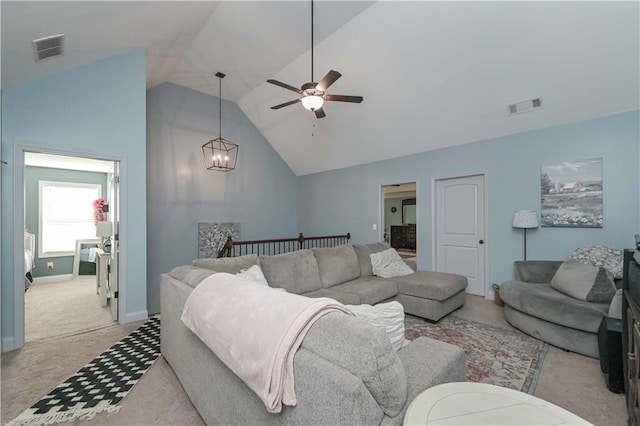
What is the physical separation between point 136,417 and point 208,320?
1.05 m

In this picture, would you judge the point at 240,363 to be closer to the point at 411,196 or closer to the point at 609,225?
the point at 609,225

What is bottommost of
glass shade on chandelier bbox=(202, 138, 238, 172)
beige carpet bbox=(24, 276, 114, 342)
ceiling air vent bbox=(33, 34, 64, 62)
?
beige carpet bbox=(24, 276, 114, 342)

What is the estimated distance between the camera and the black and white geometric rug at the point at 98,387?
1.82 meters

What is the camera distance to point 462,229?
471cm

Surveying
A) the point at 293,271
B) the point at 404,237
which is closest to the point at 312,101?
the point at 293,271

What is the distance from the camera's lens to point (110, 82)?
11.1 ft

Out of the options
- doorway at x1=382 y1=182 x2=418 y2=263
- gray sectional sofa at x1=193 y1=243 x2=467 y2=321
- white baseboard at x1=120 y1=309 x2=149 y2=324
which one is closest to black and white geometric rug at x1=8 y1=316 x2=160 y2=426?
white baseboard at x1=120 y1=309 x2=149 y2=324

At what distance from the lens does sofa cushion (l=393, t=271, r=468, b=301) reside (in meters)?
3.33

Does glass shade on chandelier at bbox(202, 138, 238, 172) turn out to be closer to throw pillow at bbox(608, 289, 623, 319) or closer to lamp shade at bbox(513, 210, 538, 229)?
lamp shade at bbox(513, 210, 538, 229)

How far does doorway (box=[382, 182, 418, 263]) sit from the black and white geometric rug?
832 centimetres

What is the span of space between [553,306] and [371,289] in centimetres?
179

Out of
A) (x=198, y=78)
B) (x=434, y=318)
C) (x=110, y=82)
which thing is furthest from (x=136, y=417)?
(x=198, y=78)

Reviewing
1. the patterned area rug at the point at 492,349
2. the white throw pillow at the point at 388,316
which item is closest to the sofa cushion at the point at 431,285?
the patterned area rug at the point at 492,349

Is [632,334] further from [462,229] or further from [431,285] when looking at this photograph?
[462,229]
